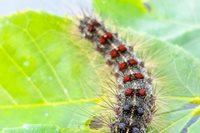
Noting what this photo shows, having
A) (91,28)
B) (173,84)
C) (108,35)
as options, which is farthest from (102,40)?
(173,84)

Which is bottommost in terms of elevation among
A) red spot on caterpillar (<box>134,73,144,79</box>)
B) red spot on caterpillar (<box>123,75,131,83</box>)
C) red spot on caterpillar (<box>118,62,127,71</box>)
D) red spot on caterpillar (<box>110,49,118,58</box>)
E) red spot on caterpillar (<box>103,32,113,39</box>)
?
red spot on caterpillar (<box>123,75,131,83</box>)

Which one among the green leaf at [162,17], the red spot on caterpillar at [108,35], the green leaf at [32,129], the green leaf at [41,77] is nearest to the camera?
the green leaf at [32,129]

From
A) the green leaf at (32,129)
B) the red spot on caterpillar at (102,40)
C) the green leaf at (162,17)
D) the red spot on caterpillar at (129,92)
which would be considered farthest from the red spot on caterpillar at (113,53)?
the green leaf at (32,129)

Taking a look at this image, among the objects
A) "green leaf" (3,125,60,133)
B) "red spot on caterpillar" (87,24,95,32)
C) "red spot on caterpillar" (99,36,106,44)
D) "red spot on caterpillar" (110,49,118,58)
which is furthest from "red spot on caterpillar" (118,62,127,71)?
"green leaf" (3,125,60,133)

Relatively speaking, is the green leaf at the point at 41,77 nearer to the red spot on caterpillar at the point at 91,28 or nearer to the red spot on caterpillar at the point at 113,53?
the red spot on caterpillar at the point at 113,53

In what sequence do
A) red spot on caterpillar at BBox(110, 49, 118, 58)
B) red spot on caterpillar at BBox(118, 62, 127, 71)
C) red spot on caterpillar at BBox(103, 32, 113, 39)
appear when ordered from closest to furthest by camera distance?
red spot on caterpillar at BBox(118, 62, 127, 71) → red spot on caterpillar at BBox(110, 49, 118, 58) → red spot on caterpillar at BBox(103, 32, 113, 39)

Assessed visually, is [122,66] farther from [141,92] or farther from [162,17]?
[162,17]

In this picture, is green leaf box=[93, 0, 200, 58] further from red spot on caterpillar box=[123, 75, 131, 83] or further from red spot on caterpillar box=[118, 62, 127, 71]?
red spot on caterpillar box=[123, 75, 131, 83]
